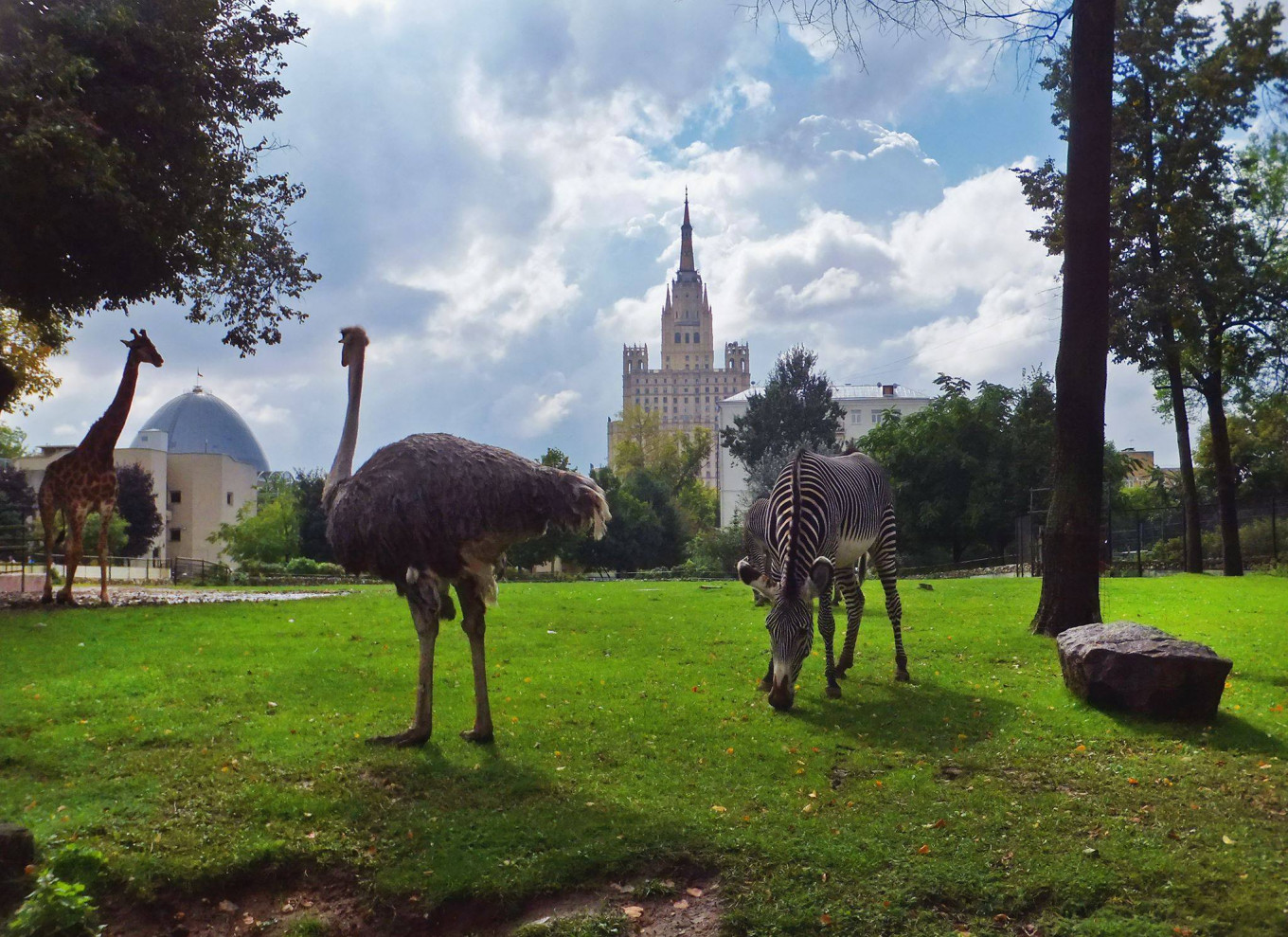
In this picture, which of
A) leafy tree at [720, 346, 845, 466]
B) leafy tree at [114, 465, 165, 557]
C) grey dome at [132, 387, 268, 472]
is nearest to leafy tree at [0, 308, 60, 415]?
leafy tree at [114, 465, 165, 557]

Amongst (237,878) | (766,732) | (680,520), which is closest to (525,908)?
(237,878)

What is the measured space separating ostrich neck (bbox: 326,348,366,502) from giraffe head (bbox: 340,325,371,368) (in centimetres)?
5

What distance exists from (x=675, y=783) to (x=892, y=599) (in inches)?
209

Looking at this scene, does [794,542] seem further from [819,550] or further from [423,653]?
[423,653]

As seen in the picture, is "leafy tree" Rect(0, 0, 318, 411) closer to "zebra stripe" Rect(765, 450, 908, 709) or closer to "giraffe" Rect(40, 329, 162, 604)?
"giraffe" Rect(40, 329, 162, 604)

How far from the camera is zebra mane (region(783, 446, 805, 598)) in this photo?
9.93 meters

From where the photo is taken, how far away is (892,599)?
40.2 ft

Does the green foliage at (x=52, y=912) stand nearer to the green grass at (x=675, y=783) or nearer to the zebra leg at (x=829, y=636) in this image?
the green grass at (x=675, y=783)

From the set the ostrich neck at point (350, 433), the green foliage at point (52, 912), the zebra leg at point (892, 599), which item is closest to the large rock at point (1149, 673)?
the zebra leg at point (892, 599)

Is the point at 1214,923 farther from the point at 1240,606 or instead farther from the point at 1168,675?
the point at 1240,606

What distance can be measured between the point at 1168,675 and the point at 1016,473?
46.3 metres

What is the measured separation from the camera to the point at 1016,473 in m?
52.9

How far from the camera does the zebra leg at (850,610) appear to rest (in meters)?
12.0

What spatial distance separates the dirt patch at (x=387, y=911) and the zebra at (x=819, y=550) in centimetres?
372
